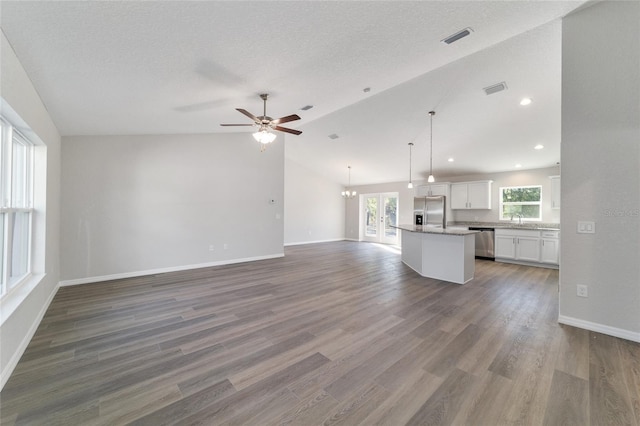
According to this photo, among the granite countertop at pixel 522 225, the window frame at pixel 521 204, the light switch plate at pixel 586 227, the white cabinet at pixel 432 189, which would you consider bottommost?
the granite countertop at pixel 522 225

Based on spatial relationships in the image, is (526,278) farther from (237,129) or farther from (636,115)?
(237,129)

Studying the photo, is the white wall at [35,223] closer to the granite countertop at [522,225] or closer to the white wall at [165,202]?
the white wall at [165,202]

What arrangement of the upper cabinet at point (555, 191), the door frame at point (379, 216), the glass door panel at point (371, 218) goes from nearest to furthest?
the upper cabinet at point (555, 191)
the door frame at point (379, 216)
the glass door panel at point (371, 218)

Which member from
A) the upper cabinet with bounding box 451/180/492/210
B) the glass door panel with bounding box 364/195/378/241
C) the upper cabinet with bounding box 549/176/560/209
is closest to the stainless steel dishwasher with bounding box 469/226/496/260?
the upper cabinet with bounding box 451/180/492/210

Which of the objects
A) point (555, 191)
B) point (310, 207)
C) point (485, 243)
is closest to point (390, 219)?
point (310, 207)

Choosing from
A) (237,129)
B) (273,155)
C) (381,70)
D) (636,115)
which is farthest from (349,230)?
(636,115)

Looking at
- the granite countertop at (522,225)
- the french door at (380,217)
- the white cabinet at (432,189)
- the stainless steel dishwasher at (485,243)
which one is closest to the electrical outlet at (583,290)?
the granite countertop at (522,225)

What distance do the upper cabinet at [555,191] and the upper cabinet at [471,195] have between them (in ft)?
4.29

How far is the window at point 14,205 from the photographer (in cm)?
230

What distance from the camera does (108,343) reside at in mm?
2494

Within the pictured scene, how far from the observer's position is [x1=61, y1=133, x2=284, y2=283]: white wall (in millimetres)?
4559

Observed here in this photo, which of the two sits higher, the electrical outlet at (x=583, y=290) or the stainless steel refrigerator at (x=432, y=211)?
the stainless steel refrigerator at (x=432, y=211)

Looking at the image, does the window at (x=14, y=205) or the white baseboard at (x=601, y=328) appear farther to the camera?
the white baseboard at (x=601, y=328)

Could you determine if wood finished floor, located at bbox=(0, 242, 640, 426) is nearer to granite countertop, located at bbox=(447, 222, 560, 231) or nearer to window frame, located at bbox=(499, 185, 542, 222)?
granite countertop, located at bbox=(447, 222, 560, 231)
